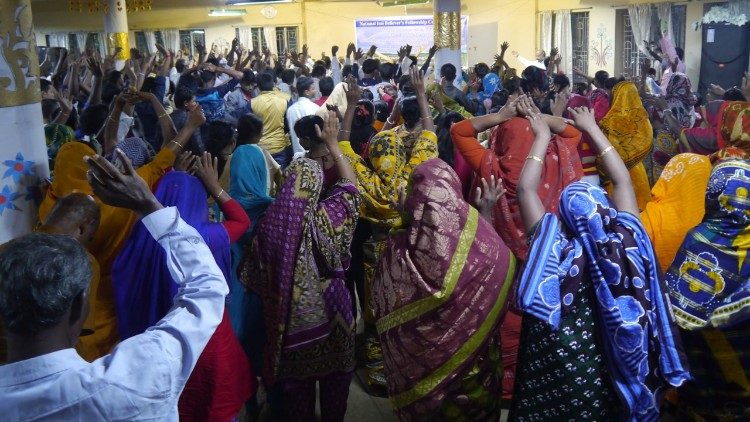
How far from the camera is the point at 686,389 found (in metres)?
2.62

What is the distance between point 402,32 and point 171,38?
6619 millimetres

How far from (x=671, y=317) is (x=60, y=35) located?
71.4 ft

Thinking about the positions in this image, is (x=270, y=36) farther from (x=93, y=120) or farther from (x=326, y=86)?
(x=93, y=120)

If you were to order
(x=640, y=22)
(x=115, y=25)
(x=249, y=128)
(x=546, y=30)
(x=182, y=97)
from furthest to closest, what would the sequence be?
(x=546, y=30) → (x=115, y=25) → (x=640, y=22) → (x=182, y=97) → (x=249, y=128)

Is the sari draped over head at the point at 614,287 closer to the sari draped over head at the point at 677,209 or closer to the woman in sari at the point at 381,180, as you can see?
the sari draped over head at the point at 677,209

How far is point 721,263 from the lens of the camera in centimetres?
246

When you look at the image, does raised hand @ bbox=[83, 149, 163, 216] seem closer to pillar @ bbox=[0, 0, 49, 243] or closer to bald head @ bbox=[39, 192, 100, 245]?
bald head @ bbox=[39, 192, 100, 245]

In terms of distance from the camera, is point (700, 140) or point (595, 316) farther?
point (700, 140)

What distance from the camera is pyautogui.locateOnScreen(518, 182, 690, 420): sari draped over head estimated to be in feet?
6.89

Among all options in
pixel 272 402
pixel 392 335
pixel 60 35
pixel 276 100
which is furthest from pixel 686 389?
pixel 60 35

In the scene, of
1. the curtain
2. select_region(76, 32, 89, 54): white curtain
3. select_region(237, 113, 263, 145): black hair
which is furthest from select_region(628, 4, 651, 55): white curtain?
select_region(76, 32, 89, 54): white curtain

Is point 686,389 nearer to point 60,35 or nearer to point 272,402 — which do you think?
point 272,402

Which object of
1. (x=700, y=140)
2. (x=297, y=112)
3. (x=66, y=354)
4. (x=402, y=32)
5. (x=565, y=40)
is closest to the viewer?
(x=66, y=354)

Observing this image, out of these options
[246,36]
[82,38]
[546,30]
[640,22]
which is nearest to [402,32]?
[546,30]
